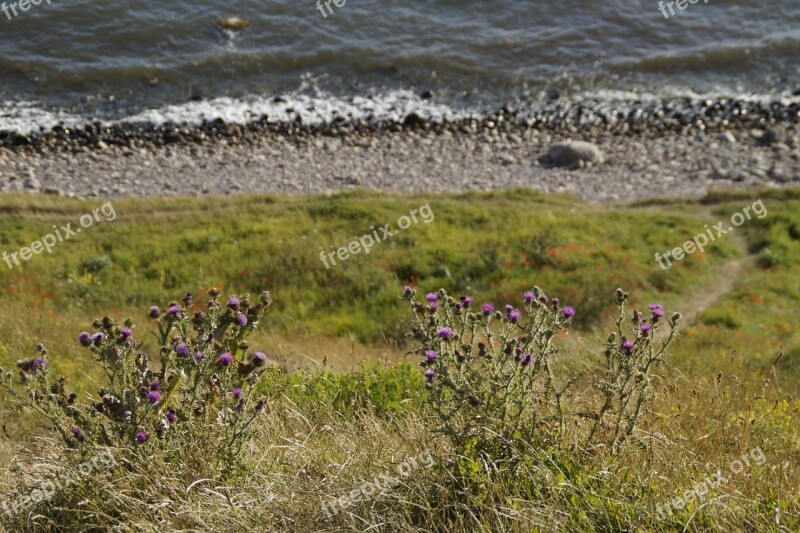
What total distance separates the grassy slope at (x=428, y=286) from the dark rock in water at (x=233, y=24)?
16952 mm

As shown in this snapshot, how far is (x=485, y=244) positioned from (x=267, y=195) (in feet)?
27.1

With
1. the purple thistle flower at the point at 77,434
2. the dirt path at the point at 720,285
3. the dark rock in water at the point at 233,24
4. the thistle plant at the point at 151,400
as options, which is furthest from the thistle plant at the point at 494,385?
the dark rock in water at the point at 233,24

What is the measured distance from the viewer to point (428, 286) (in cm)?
1933

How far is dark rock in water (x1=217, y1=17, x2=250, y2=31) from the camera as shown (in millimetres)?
39688

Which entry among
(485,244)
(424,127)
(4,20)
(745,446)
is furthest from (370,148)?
(745,446)

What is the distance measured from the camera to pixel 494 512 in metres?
5.20

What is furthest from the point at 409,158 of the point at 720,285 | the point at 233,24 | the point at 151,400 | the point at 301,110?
→ the point at 151,400

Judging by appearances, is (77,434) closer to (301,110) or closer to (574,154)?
(574,154)

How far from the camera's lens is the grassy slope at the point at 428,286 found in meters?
5.49

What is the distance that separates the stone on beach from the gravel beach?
29 cm

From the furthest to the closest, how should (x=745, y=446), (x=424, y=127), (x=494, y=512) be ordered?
(x=424, y=127), (x=745, y=446), (x=494, y=512)

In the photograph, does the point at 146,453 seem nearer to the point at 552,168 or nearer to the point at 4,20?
the point at 552,168

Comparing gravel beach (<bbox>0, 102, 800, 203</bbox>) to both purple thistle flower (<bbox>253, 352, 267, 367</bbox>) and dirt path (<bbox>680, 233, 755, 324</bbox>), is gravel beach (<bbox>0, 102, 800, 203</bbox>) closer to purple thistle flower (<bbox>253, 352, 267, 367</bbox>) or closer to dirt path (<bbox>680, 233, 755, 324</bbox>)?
dirt path (<bbox>680, 233, 755, 324</bbox>)

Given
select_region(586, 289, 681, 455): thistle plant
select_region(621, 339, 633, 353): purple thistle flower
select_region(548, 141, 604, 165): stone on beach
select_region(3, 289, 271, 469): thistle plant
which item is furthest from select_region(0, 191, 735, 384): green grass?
select_region(621, 339, 633, 353): purple thistle flower
